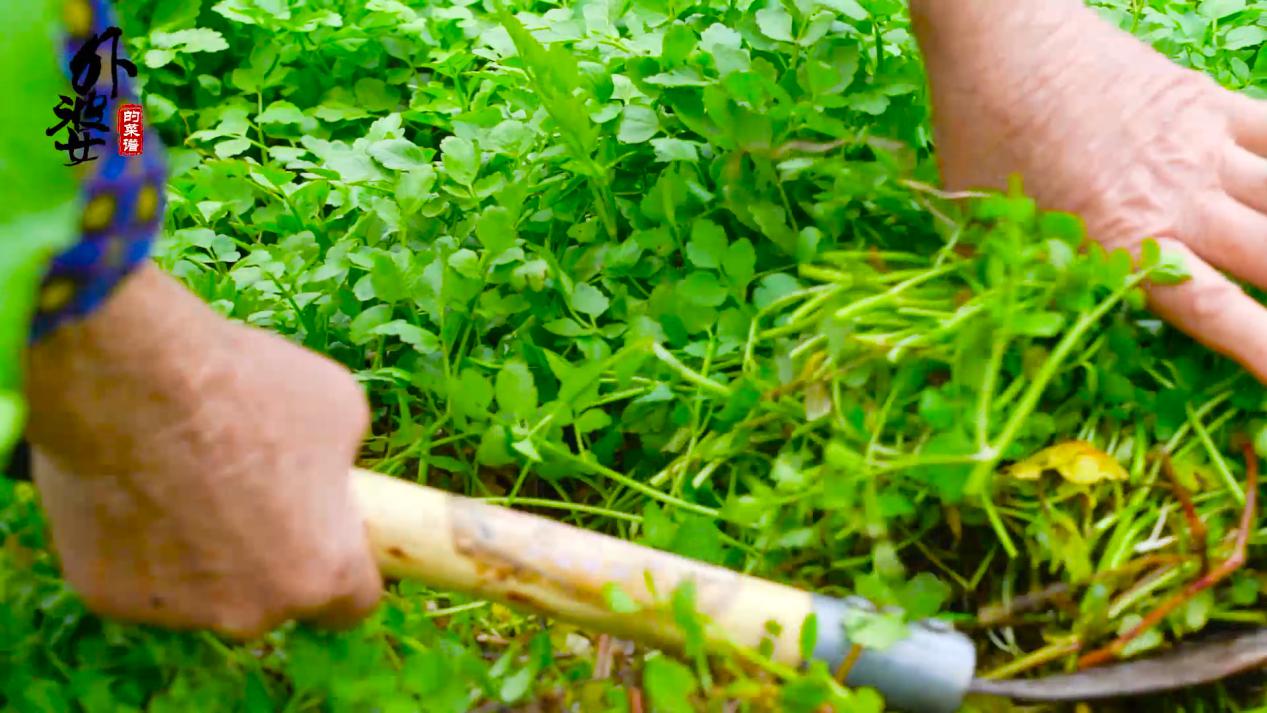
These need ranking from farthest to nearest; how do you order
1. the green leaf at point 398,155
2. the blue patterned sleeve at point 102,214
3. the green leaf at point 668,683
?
the green leaf at point 398,155 < the green leaf at point 668,683 < the blue patterned sleeve at point 102,214

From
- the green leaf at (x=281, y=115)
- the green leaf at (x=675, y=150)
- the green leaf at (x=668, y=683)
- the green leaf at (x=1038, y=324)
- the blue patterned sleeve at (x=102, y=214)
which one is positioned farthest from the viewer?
the green leaf at (x=281, y=115)

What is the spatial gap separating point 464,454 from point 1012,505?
1.86 ft

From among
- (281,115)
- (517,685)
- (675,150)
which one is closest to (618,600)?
(517,685)

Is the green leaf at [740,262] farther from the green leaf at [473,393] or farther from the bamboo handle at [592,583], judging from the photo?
the bamboo handle at [592,583]

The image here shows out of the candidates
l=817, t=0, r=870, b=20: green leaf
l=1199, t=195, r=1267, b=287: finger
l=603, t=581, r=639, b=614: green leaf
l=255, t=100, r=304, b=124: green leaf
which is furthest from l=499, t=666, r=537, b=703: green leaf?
A: l=255, t=100, r=304, b=124: green leaf

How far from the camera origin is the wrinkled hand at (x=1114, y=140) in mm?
1017

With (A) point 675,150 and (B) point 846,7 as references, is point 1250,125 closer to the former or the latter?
(B) point 846,7

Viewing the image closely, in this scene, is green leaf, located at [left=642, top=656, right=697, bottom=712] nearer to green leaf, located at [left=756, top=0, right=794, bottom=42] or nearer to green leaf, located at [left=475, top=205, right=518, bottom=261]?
green leaf, located at [left=475, top=205, right=518, bottom=261]

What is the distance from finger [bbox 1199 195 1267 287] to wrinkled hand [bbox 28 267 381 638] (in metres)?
0.80

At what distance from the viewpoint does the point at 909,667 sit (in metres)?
0.85

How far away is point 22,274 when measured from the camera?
0.43 metres

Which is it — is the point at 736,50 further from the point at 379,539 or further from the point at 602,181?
the point at 379,539

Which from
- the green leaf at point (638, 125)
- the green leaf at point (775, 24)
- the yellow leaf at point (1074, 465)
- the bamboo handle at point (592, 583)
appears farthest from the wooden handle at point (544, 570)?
the green leaf at point (775, 24)

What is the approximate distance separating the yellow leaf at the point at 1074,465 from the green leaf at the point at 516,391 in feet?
1.47
